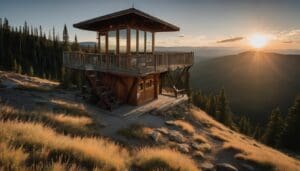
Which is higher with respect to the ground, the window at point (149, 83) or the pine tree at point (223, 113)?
the window at point (149, 83)

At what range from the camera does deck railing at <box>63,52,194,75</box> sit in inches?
508

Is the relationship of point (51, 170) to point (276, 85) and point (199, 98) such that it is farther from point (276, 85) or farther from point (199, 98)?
point (276, 85)

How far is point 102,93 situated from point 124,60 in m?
3.36

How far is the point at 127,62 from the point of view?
41.9ft

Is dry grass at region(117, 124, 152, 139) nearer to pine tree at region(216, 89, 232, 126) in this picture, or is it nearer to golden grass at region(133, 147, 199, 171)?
golden grass at region(133, 147, 199, 171)

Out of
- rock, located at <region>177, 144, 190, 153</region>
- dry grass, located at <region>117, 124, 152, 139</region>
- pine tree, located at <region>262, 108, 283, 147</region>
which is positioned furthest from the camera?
pine tree, located at <region>262, 108, 283, 147</region>

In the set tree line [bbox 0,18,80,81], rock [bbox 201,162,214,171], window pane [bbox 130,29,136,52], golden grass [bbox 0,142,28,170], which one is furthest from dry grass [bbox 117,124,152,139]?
tree line [bbox 0,18,80,81]

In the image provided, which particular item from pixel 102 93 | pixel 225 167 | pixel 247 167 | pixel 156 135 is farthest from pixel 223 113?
pixel 225 167

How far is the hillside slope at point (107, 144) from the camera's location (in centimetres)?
439

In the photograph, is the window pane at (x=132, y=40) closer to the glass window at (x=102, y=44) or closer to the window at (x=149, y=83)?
the glass window at (x=102, y=44)

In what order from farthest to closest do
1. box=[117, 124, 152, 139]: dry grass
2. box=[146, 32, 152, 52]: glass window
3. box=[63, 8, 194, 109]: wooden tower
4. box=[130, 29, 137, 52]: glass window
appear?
box=[146, 32, 152, 52]: glass window, box=[130, 29, 137, 52]: glass window, box=[63, 8, 194, 109]: wooden tower, box=[117, 124, 152, 139]: dry grass

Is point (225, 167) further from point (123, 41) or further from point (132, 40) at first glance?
point (123, 41)

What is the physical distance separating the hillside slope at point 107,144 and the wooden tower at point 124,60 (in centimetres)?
229

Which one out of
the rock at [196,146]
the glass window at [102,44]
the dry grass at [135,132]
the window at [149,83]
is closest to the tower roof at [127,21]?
the glass window at [102,44]
